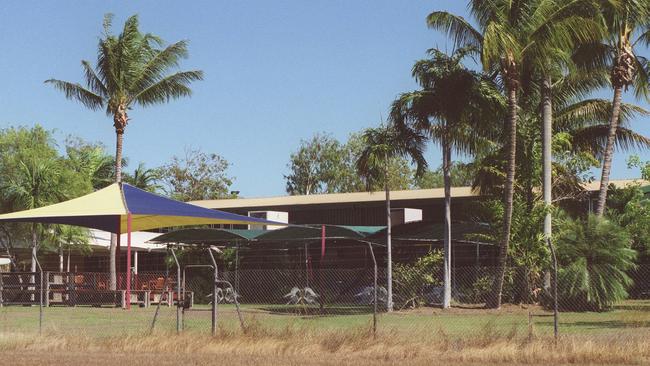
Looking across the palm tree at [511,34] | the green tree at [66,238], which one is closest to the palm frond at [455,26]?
the palm tree at [511,34]

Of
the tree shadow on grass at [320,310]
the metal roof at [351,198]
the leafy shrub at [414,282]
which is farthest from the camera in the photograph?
the metal roof at [351,198]

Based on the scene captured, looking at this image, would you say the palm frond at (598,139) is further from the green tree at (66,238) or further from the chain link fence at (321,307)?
the green tree at (66,238)

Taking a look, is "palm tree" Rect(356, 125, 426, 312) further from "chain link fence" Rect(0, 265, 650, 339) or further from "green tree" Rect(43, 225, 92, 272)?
"green tree" Rect(43, 225, 92, 272)

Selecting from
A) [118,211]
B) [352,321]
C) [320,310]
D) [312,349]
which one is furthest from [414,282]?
[312,349]

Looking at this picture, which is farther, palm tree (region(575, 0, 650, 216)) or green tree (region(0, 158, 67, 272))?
green tree (region(0, 158, 67, 272))

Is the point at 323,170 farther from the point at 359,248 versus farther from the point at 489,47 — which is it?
the point at 489,47

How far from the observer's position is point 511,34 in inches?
1139

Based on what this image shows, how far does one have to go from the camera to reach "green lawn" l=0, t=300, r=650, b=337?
21125 millimetres

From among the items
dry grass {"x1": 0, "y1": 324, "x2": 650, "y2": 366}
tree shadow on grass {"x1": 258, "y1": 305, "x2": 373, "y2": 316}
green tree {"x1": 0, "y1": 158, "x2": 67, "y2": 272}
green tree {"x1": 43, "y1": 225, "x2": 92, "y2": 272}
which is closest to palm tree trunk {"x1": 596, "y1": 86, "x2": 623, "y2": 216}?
tree shadow on grass {"x1": 258, "y1": 305, "x2": 373, "y2": 316}

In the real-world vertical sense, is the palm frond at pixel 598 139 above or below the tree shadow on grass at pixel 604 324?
above

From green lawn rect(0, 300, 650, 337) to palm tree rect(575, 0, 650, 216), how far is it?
5.64m

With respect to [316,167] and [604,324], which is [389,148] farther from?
[316,167]

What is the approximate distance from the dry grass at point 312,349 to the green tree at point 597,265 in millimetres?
10944

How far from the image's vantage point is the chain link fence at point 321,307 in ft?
70.0
